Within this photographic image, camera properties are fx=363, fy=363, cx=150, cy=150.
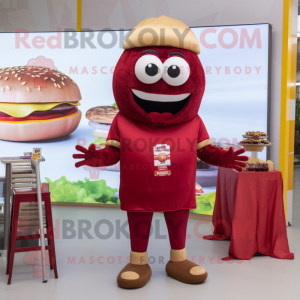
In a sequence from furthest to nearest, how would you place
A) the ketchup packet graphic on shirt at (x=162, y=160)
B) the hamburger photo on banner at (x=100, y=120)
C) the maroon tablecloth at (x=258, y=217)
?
the hamburger photo on banner at (x=100, y=120)
the maroon tablecloth at (x=258, y=217)
the ketchup packet graphic on shirt at (x=162, y=160)

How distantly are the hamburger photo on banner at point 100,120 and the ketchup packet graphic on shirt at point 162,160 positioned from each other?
221 centimetres

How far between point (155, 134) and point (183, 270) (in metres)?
0.97

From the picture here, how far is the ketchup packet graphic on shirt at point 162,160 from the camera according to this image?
245 cm

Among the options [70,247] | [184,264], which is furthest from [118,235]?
[184,264]

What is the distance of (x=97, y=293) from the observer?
7.79 ft

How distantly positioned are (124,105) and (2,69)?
2.76 m

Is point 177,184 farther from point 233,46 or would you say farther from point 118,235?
point 233,46

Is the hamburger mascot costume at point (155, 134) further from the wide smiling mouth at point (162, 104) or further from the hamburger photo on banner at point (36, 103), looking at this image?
the hamburger photo on banner at point (36, 103)

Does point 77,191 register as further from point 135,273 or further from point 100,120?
point 135,273

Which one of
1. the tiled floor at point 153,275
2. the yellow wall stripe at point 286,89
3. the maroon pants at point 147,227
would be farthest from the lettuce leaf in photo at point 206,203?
the maroon pants at point 147,227

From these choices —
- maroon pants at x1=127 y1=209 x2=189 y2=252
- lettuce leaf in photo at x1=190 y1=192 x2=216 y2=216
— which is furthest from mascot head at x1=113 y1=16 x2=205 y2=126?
lettuce leaf in photo at x1=190 y1=192 x2=216 y2=216

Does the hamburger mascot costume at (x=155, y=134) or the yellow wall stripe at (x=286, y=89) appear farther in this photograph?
the yellow wall stripe at (x=286, y=89)

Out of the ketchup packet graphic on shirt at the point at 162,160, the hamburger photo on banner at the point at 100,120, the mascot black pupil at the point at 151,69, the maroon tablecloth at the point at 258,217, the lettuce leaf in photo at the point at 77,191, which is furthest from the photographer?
the lettuce leaf in photo at the point at 77,191

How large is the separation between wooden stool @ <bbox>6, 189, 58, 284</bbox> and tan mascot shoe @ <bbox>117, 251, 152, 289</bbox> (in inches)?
20.1
